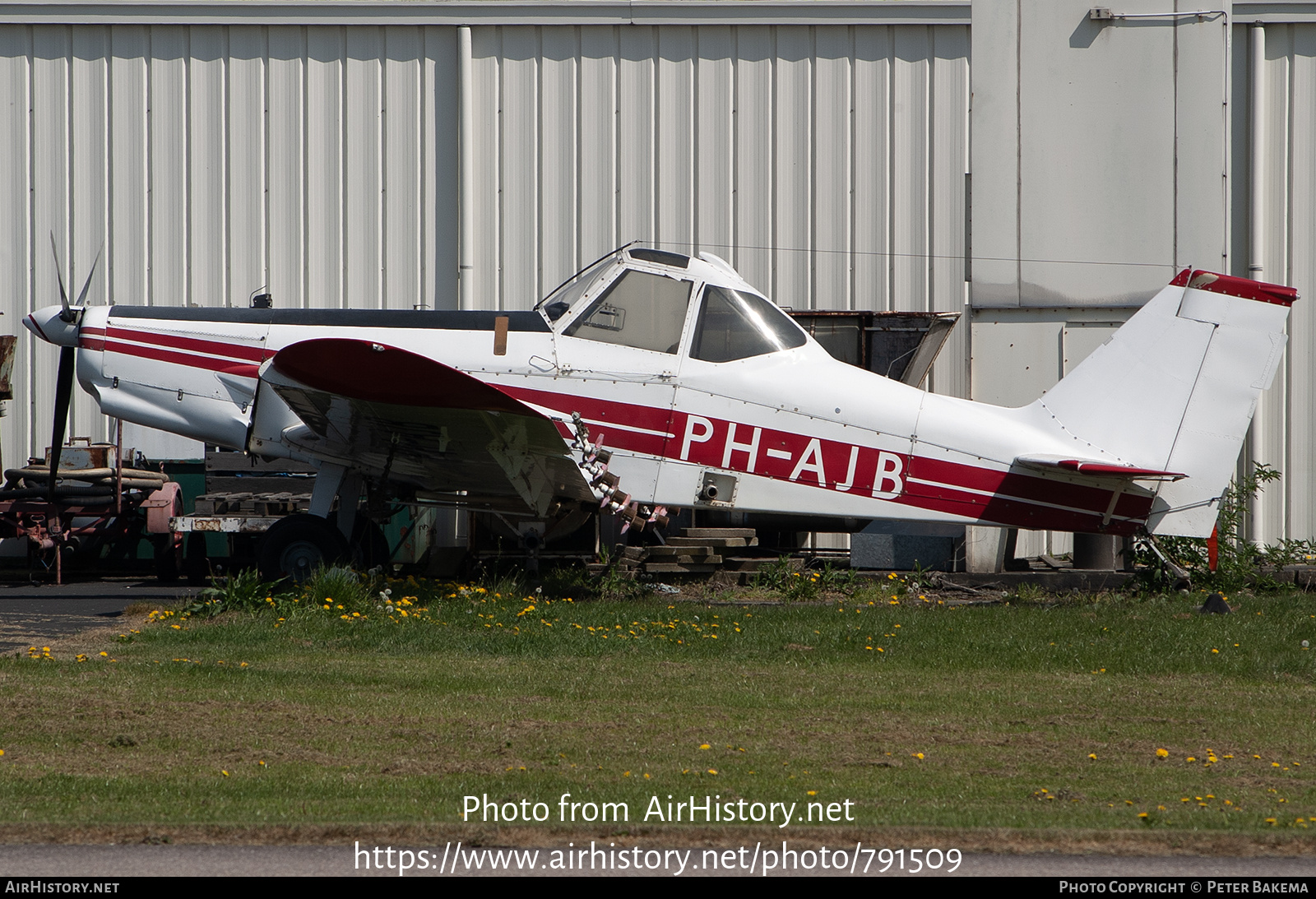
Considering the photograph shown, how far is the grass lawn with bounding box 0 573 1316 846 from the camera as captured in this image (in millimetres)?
3760

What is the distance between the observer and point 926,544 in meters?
11.4

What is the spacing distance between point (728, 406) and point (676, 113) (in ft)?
17.7

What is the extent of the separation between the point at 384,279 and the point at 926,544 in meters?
6.58

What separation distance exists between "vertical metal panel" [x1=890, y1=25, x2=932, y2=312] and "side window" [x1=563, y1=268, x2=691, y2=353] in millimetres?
4867

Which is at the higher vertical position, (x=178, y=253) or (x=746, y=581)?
(x=178, y=253)

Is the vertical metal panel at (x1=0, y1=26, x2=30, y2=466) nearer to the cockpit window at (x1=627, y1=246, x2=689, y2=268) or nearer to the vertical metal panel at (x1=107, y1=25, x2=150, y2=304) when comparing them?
the vertical metal panel at (x1=107, y1=25, x2=150, y2=304)

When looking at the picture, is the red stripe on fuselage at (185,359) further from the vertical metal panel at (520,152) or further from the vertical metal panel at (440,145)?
the vertical metal panel at (520,152)

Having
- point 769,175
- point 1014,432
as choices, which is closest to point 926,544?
point 1014,432

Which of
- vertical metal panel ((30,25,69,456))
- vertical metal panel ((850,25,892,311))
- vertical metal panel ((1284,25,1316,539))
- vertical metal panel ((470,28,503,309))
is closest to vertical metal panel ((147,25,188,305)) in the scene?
vertical metal panel ((30,25,69,456))

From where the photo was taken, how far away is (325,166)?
1239cm

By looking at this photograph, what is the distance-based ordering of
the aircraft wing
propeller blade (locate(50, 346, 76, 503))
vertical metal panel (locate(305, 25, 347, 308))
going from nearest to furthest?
the aircraft wing < propeller blade (locate(50, 346, 76, 503)) < vertical metal panel (locate(305, 25, 347, 308))

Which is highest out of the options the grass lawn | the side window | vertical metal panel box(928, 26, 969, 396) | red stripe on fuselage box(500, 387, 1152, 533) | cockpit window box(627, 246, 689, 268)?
vertical metal panel box(928, 26, 969, 396)

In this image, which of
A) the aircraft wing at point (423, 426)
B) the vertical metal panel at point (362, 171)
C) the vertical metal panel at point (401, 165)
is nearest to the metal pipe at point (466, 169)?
the vertical metal panel at point (401, 165)

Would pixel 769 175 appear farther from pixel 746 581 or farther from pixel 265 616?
pixel 265 616
